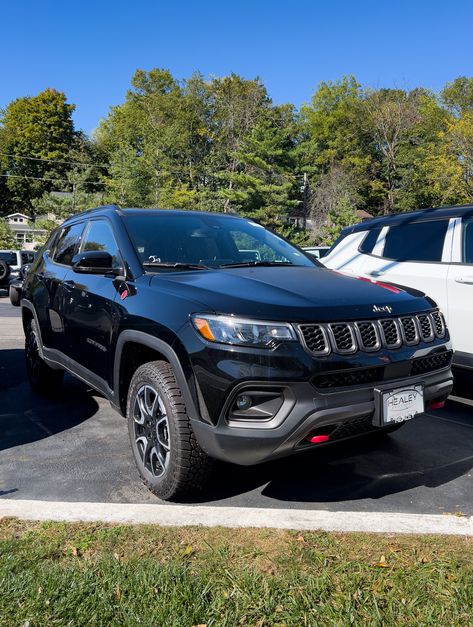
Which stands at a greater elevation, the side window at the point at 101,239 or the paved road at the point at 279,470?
the side window at the point at 101,239

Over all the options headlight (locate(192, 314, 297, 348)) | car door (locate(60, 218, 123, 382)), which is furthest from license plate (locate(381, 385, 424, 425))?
car door (locate(60, 218, 123, 382))

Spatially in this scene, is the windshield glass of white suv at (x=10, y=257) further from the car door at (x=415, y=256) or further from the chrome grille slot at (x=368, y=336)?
the chrome grille slot at (x=368, y=336)

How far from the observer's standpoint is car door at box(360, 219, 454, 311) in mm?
5145

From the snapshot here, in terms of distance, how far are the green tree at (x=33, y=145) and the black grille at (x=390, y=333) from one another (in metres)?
70.9

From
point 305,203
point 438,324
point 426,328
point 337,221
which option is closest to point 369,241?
point 438,324

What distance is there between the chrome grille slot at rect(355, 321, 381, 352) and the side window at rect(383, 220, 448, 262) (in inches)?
105

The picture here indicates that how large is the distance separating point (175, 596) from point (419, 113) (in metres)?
52.1

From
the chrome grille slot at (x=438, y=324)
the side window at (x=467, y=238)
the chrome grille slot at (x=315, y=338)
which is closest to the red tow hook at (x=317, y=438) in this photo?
the chrome grille slot at (x=315, y=338)

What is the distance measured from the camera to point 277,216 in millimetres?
39094

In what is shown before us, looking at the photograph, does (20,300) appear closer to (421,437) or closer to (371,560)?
(421,437)

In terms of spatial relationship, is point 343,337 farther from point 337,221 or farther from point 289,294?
point 337,221

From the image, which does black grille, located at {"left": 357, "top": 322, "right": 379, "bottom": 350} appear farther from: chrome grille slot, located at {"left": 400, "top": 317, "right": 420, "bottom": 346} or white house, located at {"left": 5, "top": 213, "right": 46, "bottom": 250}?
white house, located at {"left": 5, "top": 213, "right": 46, "bottom": 250}

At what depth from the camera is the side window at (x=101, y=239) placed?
152 inches

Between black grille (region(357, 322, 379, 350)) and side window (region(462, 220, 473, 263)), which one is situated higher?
side window (region(462, 220, 473, 263))
